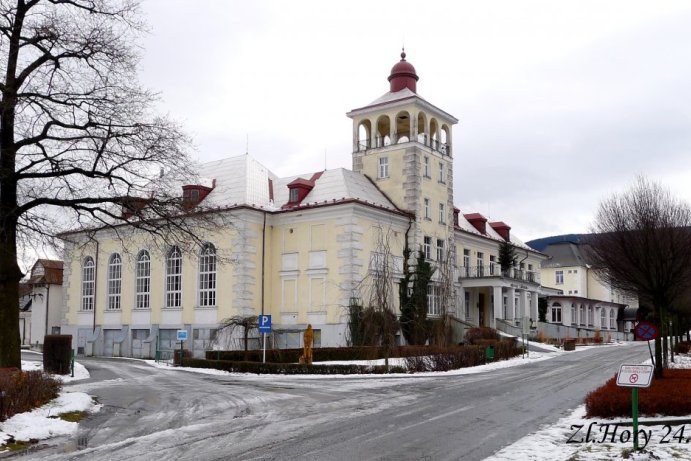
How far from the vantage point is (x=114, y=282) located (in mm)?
49906

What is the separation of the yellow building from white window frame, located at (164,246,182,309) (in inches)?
3.7

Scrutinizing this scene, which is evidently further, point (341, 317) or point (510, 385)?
point (341, 317)

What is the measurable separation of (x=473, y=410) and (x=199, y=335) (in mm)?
29856

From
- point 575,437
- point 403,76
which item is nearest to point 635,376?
point 575,437

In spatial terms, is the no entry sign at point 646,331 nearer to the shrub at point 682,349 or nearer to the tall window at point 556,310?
the shrub at point 682,349

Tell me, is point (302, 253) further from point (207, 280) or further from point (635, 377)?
point (635, 377)

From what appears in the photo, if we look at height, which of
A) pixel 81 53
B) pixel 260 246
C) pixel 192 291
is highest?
pixel 81 53

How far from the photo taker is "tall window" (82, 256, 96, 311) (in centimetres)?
5112

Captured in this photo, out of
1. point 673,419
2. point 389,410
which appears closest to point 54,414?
point 389,410

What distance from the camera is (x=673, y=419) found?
13.1m

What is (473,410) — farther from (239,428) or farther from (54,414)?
(54,414)

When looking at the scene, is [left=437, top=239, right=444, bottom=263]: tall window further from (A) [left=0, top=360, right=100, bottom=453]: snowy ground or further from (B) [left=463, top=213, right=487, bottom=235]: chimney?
(A) [left=0, top=360, right=100, bottom=453]: snowy ground

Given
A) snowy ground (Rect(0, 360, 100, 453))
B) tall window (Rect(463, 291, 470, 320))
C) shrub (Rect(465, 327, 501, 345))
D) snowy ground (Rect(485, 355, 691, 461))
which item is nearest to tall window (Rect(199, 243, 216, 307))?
shrub (Rect(465, 327, 501, 345))

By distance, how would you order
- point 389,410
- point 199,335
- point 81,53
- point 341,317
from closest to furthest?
1. point 389,410
2. point 81,53
3. point 341,317
4. point 199,335
